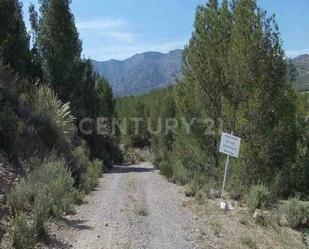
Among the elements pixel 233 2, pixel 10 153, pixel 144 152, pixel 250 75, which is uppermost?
pixel 233 2

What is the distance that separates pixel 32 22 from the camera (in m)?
32.9

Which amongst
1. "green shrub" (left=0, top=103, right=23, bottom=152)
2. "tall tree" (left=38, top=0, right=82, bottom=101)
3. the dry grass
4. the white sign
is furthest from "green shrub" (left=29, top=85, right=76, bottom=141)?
"tall tree" (left=38, top=0, right=82, bottom=101)

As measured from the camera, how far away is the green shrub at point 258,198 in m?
13.7

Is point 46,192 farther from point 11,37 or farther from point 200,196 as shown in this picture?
point 11,37

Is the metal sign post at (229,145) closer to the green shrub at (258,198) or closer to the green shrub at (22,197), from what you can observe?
the green shrub at (258,198)

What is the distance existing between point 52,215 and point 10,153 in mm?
3006

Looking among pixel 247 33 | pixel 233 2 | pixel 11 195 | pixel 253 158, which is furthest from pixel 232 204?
pixel 233 2

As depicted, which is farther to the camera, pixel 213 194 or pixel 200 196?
pixel 213 194

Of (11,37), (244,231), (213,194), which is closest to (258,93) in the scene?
(213,194)

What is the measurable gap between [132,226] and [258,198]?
469 cm

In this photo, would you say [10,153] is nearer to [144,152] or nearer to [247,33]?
[247,33]

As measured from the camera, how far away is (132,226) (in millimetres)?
10656

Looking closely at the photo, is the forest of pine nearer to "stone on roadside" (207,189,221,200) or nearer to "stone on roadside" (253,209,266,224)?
"stone on roadside" (207,189,221,200)

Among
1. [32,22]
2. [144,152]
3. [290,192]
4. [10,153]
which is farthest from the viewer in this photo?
[144,152]
